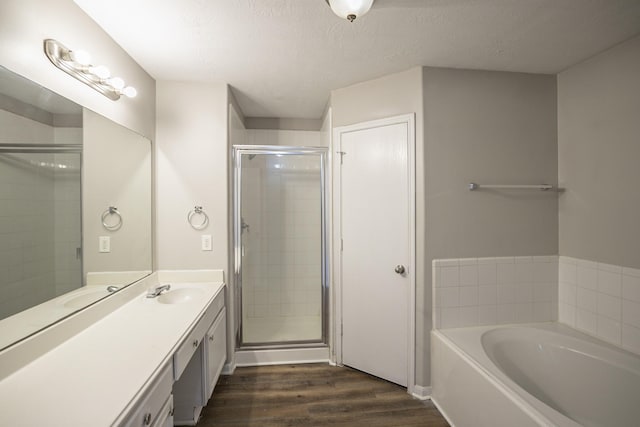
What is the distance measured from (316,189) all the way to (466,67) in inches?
59.0

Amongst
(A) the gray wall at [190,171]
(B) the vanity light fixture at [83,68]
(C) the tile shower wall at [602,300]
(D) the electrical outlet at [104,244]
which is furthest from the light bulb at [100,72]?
(C) the tile shower wall at [602,300]

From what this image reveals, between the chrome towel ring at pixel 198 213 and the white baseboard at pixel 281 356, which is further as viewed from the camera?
the white baseboard at pixel 281 356

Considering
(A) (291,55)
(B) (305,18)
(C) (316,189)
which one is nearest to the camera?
(B) (305,18)

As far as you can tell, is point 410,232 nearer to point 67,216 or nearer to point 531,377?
point 531,377

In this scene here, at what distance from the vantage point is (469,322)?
1.86 metres

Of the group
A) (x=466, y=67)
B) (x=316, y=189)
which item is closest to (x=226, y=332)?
(x=316, y=189)

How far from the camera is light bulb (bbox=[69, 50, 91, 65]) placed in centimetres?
118

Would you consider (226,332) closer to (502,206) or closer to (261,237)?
(261,237)

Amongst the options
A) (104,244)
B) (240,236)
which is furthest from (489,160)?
(104,244)

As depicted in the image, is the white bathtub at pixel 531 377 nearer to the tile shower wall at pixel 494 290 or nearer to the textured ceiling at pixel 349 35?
the tile shower wall at pixel 494 290

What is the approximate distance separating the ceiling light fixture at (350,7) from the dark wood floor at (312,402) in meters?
2.31

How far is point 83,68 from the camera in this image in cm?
124

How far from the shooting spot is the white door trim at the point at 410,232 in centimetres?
183

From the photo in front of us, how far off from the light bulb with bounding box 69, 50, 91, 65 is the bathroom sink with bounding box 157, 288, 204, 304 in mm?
1397
